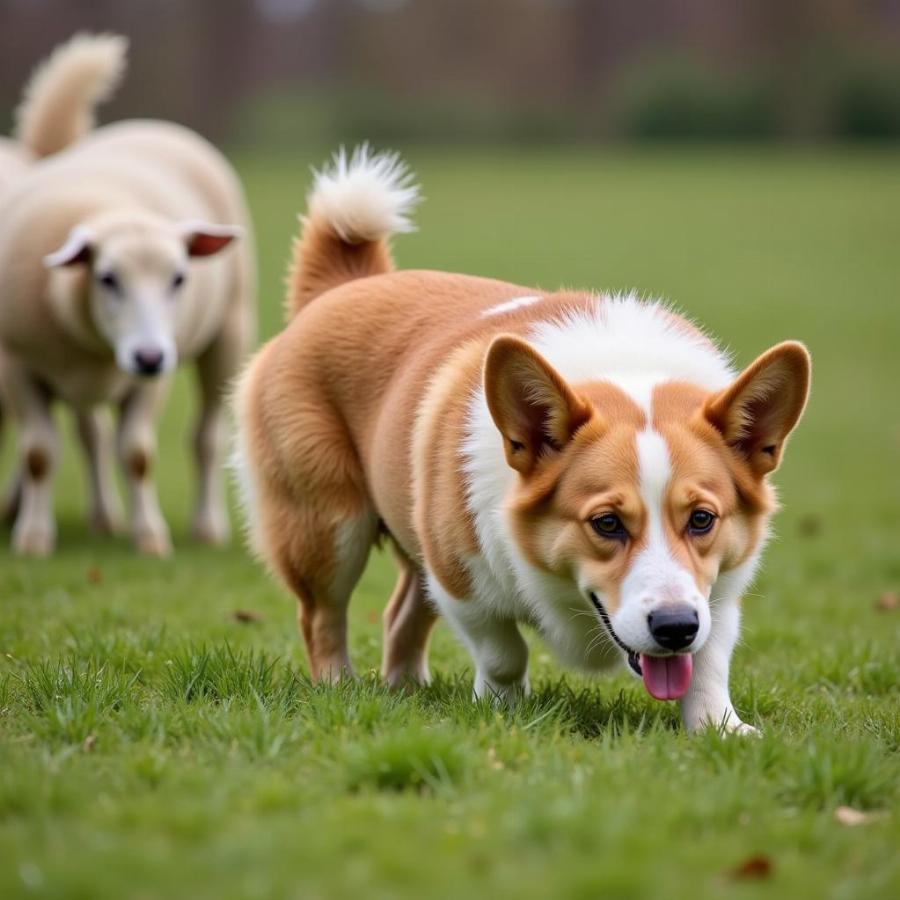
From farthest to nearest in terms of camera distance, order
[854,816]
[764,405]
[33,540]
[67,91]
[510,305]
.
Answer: [67,91], [33,540], [510,305], [764,405], [854,816]

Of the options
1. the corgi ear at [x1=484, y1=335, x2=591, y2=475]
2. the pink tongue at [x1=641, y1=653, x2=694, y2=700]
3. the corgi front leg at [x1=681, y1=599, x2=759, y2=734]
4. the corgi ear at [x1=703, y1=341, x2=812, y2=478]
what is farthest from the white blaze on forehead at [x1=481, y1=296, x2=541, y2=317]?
the pink tongue at [x1=641, y1=653, x2=694, y2=700]

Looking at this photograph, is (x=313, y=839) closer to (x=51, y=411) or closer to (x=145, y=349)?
(x=145, y=349)

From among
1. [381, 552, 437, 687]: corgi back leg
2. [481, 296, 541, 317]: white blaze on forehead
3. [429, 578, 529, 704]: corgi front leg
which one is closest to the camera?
[429, 578, 529, 704]: corgi front leg

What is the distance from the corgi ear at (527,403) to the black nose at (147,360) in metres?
4.09

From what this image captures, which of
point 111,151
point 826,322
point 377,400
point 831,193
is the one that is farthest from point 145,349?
point 831,193

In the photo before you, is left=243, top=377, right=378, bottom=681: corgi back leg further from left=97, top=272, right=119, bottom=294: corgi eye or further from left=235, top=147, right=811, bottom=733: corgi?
left=97, top=272, right=119, bottom=294: corgi eye

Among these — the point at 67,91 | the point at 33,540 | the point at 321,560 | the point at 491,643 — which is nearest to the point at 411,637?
the point at 321,560

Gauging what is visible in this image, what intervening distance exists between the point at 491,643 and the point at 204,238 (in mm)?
4595

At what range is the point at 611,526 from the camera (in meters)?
4.05

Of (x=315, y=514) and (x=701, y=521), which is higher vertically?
(x=701, y=521)

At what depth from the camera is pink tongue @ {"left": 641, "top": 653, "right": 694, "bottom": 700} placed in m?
4.11

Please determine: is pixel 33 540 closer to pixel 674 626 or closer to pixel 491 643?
pixel 491 643

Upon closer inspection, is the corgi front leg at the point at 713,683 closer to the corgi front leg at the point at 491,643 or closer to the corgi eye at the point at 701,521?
the corgi eye at the point at 701,521

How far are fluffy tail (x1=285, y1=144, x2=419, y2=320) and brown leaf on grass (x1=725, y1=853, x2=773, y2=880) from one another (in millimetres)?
3047
